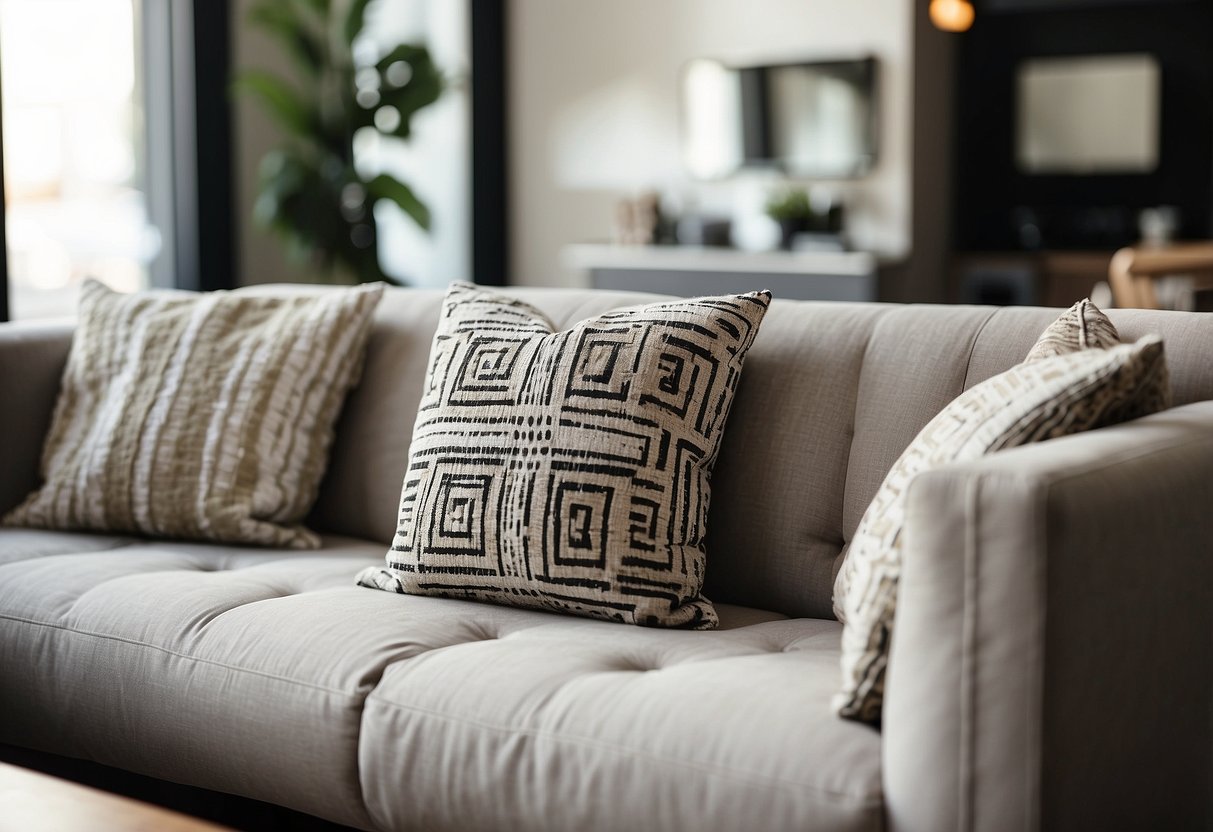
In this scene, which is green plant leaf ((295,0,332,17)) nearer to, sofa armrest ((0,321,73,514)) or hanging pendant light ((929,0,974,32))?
hanging pendant light ((929,0,974,32))

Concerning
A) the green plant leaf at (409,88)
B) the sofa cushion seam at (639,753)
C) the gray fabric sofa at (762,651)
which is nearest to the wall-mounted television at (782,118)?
the green plant leaf at (409,88)

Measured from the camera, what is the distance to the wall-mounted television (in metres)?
5.93

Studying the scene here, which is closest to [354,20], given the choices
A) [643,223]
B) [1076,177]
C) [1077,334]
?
[643,223]

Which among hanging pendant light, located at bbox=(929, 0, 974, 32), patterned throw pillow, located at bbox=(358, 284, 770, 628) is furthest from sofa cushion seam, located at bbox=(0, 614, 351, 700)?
hanging pendant light, located at bbox=(929, 0, 974, 32)

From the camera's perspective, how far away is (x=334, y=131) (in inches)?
213

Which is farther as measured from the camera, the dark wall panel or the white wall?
the dark wall panel

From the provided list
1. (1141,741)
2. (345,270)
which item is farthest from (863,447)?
(345,270)

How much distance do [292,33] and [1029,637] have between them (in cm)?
467

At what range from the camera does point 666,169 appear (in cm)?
643

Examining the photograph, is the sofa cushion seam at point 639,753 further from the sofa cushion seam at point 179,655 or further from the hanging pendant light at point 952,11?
the hanging pendant light at point 952,11

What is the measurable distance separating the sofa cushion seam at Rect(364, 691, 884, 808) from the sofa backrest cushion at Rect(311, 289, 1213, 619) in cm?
53

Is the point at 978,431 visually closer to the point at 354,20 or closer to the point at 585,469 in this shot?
the point at 585,469

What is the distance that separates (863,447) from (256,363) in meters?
1.04

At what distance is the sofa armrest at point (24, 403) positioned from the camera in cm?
235
